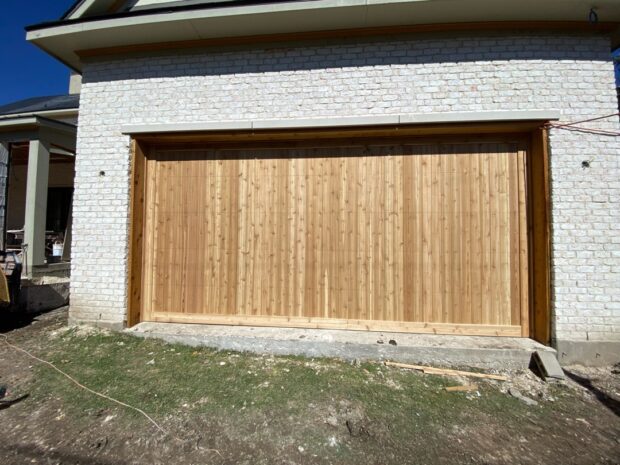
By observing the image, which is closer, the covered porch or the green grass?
the green grass

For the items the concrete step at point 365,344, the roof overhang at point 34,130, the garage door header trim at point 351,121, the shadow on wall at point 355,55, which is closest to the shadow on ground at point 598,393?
the concrete step at point 365,344

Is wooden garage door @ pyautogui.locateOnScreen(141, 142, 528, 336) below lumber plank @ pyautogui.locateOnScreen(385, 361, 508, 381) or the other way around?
the other way around

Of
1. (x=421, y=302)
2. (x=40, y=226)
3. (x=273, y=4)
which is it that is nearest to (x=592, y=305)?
(x=421, y=302)

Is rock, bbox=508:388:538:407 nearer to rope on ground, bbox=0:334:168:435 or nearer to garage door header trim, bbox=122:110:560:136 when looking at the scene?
garage door header trim, bbox=122:110:560:136

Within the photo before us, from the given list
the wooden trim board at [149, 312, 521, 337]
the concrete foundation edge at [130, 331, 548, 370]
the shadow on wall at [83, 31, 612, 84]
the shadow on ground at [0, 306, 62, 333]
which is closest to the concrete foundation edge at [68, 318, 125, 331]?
the wooden trim board at [149, 312, 521, 337]

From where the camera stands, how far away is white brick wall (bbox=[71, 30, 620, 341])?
4.00 metres

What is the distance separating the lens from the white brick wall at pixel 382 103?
400 centimetres

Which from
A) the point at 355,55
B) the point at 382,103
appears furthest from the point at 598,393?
the point at 355,55

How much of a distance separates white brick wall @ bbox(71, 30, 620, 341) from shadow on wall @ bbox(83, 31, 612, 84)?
15 millimetres

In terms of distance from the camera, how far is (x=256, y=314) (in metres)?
4.66

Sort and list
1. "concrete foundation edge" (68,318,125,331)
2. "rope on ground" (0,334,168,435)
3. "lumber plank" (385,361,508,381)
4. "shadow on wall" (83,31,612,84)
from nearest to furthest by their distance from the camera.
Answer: "rope on ground" (0,334,168,435)
"lumber plank" (385,361,508,381)
"shadow on wall" (83,31,612,84)
"concrete foundation edge" (68,318,125,331)

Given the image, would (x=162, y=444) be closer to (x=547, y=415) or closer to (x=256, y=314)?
(x=256, y=314)

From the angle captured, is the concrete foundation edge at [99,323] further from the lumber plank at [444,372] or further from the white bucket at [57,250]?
the white bucket at [57,250]

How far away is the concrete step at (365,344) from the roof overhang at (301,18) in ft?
13.5
